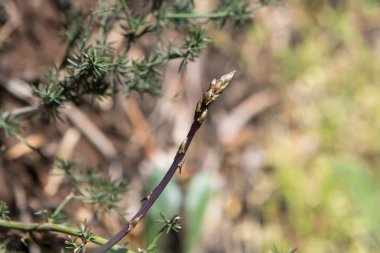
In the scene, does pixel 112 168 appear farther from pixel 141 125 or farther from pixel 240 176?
pixel 240 176

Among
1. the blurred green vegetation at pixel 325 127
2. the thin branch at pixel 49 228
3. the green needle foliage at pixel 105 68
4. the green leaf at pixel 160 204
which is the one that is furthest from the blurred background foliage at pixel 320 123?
the thin branch at pixel 49 228

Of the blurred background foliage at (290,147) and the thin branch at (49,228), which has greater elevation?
the blurred background foliage at (290,147)

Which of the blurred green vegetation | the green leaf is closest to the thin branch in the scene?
the green leaf

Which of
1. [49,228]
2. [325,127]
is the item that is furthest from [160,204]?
[325,127]

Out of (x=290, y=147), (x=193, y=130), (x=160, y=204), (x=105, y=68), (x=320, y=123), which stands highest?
(x=320, y=123)

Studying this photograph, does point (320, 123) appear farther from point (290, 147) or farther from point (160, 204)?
point (160, 204)

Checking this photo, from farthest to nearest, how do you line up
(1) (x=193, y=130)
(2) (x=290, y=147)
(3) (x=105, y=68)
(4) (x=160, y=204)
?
(2) (x=290, y=147)
(4) (x=160, y=204)
(3) (x=105, y=68)
(1) (x=193, y=130)

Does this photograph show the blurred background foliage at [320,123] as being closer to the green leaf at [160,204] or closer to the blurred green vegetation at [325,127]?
the blurred green vegetation at [325,127]

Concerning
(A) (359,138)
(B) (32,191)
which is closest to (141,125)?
(B) (32,191)

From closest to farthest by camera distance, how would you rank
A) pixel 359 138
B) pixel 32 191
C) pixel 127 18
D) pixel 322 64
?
1. pixel 127 18
2. pixel 32 191
3. pixel 359 138
4. pixel 322 64
